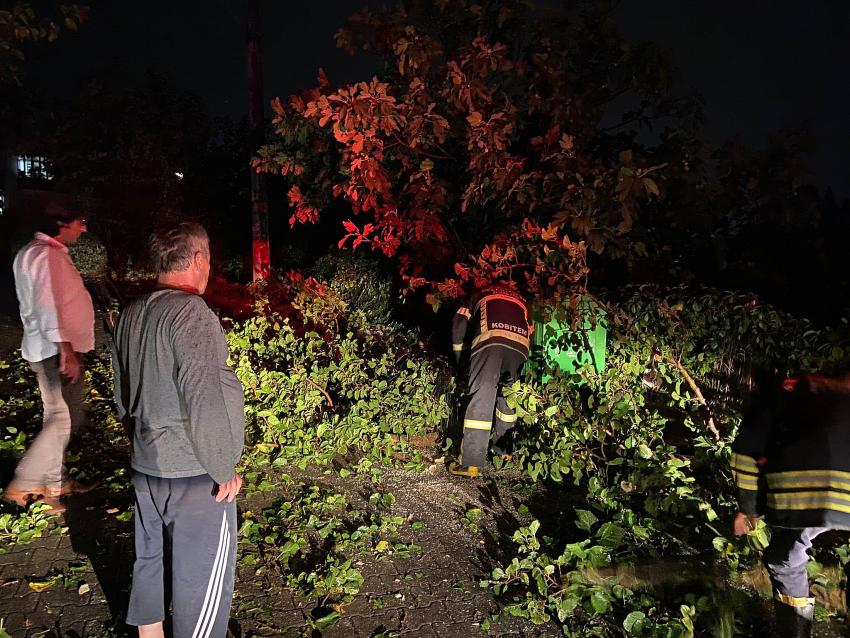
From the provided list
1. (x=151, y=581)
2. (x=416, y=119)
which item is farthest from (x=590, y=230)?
(x=151, y=581)

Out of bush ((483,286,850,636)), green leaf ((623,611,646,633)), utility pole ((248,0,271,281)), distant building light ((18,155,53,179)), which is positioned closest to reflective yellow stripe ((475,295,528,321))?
bush ((483,286,850,636))

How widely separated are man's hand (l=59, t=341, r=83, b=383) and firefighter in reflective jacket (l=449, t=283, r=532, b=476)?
8.94 feet

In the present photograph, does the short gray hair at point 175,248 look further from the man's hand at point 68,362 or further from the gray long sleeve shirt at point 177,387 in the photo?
the man's hand at point 68,362

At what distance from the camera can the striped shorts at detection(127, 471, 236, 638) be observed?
7.81 ft

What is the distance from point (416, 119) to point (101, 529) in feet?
13.5

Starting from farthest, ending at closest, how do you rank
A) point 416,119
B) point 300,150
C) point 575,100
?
point 300,150
point 575,100
point 416,119

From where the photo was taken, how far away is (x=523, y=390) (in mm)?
4676

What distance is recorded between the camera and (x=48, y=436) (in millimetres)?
3943

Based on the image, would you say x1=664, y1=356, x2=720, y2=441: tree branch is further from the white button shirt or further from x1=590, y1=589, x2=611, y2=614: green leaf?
the white button shirt

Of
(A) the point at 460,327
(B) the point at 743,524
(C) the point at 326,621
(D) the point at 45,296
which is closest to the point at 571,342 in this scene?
(A) the point at 460,327

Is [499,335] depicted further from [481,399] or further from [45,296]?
[45,296]

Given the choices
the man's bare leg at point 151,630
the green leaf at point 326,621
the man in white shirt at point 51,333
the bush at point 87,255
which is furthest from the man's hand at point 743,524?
the bush at point 87,255

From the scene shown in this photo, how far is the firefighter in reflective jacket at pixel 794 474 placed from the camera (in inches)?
97.3

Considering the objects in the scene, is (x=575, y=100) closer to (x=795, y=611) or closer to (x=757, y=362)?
(x=757, y=362)
